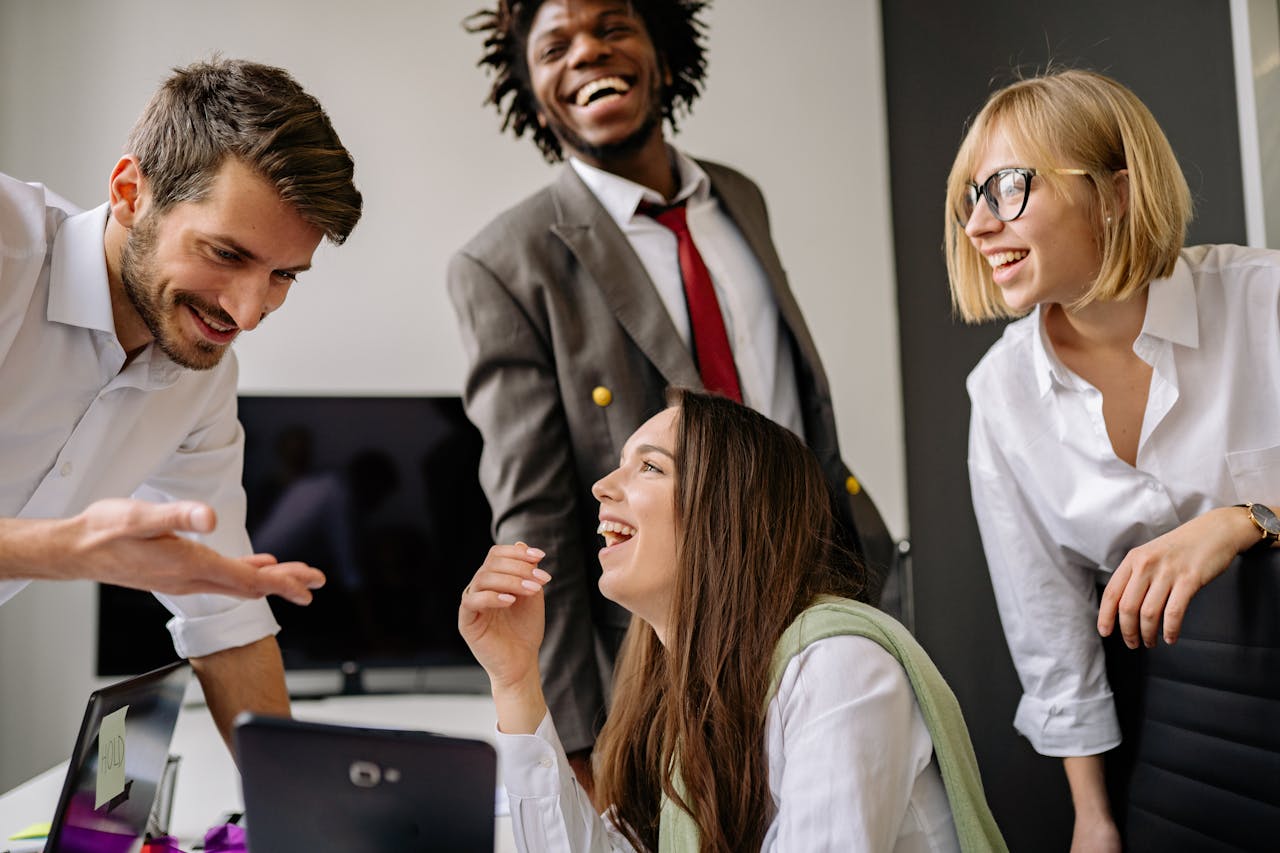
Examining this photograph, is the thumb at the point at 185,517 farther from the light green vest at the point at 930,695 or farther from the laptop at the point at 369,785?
the light green vest at the point at 930,695

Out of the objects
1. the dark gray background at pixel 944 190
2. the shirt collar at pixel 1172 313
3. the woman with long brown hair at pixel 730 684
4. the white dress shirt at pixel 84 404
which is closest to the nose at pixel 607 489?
the woman with long brown hair at pixel 730 684

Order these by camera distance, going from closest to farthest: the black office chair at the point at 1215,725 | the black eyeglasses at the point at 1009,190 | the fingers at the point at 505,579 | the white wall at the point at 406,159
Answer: the black office chair at the point at 1215,725 → the fingers at the point at 505,579 → the black eyeglasses at the point at 1009,190 → the white wall at the point at 406,159

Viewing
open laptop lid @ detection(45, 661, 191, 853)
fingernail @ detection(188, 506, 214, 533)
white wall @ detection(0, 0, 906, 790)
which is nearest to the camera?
fingernail @ detection(188, 506, 214, 533)

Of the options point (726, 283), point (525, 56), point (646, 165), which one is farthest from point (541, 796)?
point (525, 56)

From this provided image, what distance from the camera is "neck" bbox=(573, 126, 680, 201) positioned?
2.00m

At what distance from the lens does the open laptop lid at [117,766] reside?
1.06 metres

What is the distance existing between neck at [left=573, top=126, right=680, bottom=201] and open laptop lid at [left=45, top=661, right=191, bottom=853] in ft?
3.67

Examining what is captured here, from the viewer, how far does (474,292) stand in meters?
1.80

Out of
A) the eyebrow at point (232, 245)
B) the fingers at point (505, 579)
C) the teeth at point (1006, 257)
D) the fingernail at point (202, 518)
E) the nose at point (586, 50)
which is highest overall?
the nose at point (586, 50)

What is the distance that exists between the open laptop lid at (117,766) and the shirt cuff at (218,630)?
0.23 metres

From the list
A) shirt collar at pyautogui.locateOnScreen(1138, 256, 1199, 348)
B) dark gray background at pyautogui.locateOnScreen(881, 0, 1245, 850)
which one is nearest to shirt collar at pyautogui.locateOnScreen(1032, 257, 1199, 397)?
shirt collar at pyautogui.locateOnScreen(1138, 256, 1199, 348)

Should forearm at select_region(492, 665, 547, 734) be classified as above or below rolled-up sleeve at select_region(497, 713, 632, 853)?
above

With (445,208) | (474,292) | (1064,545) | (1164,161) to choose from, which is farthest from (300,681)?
(1164,161)

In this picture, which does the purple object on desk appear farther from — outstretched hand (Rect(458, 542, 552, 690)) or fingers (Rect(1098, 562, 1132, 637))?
fingers (Rect(1098, 562, 1132, 637))
